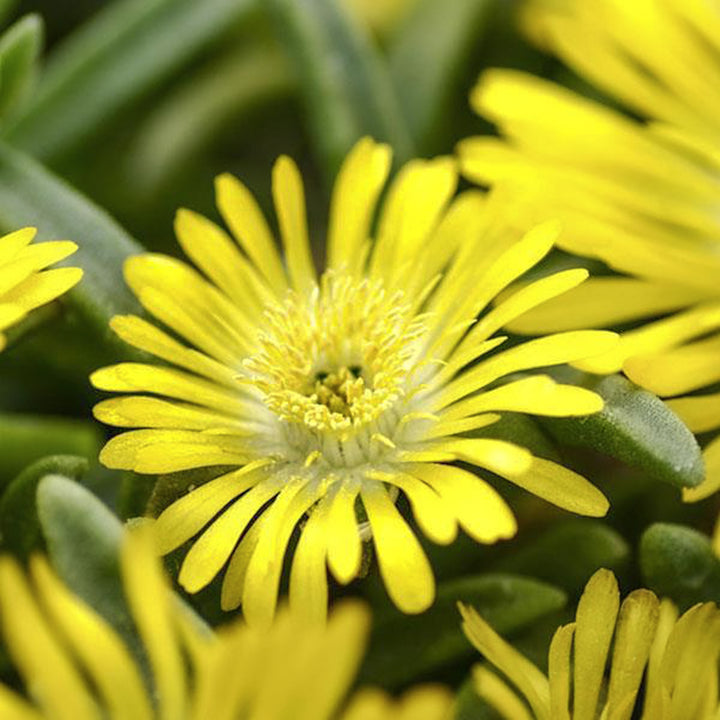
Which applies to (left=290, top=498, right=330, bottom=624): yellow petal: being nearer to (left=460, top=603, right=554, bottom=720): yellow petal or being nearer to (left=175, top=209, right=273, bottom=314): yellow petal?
(left=460, top=603, right=554, bottom=720): yellow petal

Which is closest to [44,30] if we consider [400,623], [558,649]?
[400,623]

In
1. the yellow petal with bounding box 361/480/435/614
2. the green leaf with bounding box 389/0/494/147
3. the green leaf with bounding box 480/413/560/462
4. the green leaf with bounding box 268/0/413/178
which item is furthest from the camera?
the green leaf with bounding box 389/0/494/147

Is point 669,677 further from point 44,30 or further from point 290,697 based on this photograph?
point 44,30

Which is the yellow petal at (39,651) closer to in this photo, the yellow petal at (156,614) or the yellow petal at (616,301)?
the yellow petal at (156,614)

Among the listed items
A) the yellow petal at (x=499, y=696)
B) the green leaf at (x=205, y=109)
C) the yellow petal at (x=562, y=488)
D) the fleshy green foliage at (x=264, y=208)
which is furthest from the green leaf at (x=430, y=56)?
the yellow petal at (x=499, y=696)

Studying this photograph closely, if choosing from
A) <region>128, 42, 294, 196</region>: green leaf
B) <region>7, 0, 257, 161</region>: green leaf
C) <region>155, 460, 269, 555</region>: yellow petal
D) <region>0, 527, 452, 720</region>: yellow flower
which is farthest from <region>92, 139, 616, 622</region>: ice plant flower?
<region>128, 42, 294, 196</region>: green leaf

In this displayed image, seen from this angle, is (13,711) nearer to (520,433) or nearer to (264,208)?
(520,433)
